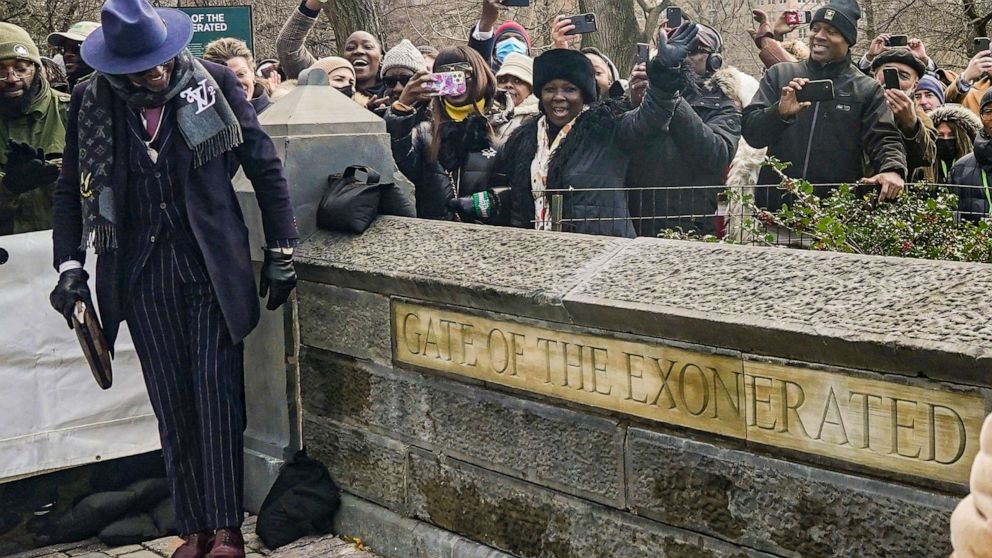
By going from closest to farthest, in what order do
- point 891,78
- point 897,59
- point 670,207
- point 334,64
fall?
point 670,207 → point 891,78 → point 897,59 → point 334,64

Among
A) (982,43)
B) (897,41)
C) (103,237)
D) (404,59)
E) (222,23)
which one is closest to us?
(103,237)

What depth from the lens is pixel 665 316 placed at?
3.50 metres

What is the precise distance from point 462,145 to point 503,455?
280 cm

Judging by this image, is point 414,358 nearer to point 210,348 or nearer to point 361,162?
point 210,348

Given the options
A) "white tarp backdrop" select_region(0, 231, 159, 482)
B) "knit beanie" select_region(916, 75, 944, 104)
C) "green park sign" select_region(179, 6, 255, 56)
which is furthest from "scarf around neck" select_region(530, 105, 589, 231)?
"green park sign" select_region(179, 6, 255, 56)

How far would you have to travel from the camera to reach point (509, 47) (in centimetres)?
949

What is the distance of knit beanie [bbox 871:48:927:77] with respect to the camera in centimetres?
820

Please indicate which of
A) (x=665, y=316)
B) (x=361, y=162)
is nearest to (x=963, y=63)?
(x=361, y=162)

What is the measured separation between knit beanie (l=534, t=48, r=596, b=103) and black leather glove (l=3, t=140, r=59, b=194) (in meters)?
2.28

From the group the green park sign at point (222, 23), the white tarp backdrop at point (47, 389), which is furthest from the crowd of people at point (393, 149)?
the green park sign at point (222, 23)

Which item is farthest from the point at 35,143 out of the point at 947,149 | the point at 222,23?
the point at 222,23

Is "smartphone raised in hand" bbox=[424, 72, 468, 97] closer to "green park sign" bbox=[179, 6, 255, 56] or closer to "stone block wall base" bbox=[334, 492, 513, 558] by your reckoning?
"stone block wall base" bbox=[334, 492, 513, 558]

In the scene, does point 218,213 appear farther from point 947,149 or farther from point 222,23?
point 222,23

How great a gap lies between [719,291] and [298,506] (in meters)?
2.21
